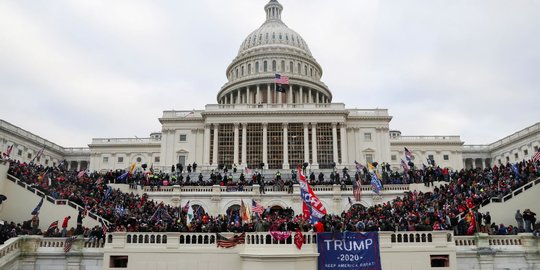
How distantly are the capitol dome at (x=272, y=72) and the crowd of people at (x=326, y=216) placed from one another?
1821 inches

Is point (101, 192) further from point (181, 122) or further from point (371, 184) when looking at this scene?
point (181, 122)

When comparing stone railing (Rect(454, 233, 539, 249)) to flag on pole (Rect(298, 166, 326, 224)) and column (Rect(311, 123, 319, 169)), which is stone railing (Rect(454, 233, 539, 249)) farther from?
column (Rect(311, 123, 319, 169))

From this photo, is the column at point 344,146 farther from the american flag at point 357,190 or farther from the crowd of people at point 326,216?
the american flag at point 357,190

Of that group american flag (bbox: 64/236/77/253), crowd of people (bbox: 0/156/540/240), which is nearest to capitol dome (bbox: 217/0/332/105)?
crowd of people (bbox: 0/156/540/240)

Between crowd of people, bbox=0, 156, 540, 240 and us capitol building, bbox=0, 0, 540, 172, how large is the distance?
76.9 feet

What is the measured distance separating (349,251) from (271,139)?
1803 inches

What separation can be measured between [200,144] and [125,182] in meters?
29.6

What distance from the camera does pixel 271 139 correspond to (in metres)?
66.2

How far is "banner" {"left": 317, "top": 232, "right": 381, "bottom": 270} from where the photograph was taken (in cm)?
2064

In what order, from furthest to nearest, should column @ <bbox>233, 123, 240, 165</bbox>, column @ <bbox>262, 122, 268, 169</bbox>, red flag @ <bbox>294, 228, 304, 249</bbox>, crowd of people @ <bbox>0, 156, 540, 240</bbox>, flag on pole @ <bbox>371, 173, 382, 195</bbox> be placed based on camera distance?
column @ <bbox>233, 123, 240, 165</bbox>, column @ <bbox>262, 122, 268, 169</bbox>, flag on pole @ <bbox>371, 173, 382, 195</bbox>, crowd of people @ <bbox>0, 156, 540, 240</bbox>, red flag @ <bbox>294, 228, 304, 249</bbox>

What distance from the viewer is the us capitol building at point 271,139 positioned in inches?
2574

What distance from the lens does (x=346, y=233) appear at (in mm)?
20875

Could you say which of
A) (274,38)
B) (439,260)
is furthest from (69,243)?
(274,38)

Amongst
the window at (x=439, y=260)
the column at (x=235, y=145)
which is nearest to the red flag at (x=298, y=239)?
the window at (x=439, y=260)
